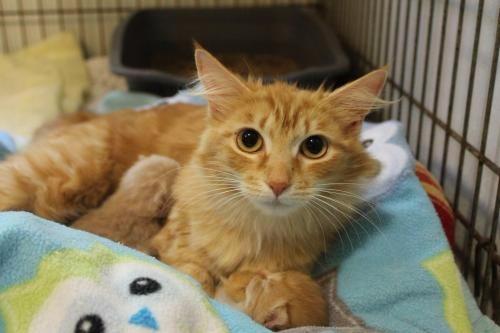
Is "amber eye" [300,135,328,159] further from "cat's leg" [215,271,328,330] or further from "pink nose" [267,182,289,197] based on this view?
"cat's leg" [215,271,328,330]

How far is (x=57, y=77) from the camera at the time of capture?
2.96 m

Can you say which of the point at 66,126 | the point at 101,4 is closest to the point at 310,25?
the point at 101,4

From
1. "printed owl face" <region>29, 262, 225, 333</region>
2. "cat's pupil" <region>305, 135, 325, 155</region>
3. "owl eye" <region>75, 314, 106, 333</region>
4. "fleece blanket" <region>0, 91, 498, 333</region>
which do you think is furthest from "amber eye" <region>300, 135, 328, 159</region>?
"owl eye" <region>75, 314, 106, 333</region>

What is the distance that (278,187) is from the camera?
3.72 ft

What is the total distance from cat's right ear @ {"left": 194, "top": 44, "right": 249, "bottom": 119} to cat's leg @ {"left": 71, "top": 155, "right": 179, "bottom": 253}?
284 millimetres

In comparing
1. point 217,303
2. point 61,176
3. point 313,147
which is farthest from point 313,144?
point 61,176

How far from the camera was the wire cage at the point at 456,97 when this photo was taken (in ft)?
4.74

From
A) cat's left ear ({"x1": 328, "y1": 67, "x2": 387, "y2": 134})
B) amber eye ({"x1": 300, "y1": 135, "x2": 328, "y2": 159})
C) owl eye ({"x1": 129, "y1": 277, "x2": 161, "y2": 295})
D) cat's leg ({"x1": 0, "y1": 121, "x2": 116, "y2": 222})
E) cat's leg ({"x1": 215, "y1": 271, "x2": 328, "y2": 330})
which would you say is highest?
cat's left ear ({"x1": 328, "y1": 67, "x2": 387, "y2": 134})

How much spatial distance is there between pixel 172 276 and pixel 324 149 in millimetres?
422

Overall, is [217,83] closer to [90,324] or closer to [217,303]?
[217,303]

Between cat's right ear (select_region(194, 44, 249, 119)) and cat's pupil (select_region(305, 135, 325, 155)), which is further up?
cat's right ear (select_region(194, 44, 249, 119))

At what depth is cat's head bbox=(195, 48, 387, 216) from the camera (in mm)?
1180

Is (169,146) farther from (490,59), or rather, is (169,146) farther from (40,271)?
(490,59)

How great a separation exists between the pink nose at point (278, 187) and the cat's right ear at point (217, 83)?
0.27 meters
